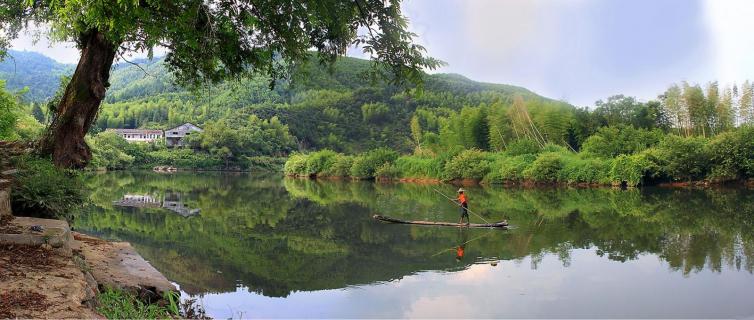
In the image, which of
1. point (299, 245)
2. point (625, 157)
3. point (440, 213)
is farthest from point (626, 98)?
point (299, 245)

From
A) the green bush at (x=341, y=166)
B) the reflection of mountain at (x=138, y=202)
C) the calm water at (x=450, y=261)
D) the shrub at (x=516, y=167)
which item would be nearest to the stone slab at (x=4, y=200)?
the calm water at (x=450, y=261)

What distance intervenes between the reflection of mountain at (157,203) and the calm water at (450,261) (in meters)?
0.41

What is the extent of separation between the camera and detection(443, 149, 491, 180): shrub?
1861 inches

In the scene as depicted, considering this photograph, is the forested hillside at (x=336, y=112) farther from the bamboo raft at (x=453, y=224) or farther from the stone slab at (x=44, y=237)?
the stone slab at (x=44, y=237)

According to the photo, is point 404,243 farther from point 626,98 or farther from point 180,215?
point 626,98

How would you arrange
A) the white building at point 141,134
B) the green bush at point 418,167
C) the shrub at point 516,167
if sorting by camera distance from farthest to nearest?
the white building at point 141,134, the green bush at point 418,167, the shrub at point 516,167

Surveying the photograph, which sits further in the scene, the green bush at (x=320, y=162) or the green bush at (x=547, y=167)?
the green bush at (x=320, y=162)

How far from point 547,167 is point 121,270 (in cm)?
3928

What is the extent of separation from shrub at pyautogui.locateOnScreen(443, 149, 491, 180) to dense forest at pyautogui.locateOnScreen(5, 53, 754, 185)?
0.11 m

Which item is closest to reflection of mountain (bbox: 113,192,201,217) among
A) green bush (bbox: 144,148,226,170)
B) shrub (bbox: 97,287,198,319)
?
shrub (bbox: 97,287,198,319)

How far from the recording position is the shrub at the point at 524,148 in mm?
46909

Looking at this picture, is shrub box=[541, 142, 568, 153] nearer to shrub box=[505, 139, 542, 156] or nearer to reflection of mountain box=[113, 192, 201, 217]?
shrub box=[505, 139, 542, 156]

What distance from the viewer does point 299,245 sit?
14.3m

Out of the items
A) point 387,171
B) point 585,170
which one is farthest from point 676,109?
point 387,171
